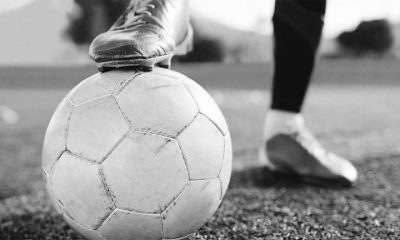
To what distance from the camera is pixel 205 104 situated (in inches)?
59.9

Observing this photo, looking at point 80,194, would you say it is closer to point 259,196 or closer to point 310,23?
point 259,196

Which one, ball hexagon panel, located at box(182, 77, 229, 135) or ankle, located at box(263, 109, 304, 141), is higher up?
ball hexagon panel, located at box(182, 77, 229, 135)

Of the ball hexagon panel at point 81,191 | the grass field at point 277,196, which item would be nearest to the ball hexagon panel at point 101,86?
the ball hexagon panel at point 81,191

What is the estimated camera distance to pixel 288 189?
2332 millimetres

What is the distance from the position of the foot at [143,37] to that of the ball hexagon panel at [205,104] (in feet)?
0.41

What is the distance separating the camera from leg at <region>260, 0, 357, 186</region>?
240 cm

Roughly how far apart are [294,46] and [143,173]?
4.48 feet

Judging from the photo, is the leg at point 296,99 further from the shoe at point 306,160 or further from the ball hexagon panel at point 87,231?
the ball hexagon panel at point 87,231

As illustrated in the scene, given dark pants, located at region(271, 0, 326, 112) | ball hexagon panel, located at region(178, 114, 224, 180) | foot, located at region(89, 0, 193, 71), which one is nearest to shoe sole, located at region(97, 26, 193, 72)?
foot, located at region(89, 0, 193, 71)

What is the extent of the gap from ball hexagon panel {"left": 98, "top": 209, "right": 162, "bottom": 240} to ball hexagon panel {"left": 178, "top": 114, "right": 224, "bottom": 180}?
0.53 feet

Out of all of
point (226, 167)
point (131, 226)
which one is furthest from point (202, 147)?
point (131, 226)

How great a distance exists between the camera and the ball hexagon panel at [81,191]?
1363mm

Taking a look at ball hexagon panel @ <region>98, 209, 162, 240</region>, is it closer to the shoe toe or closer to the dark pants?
the shoe toe

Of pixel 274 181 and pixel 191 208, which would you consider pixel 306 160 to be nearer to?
pixel 274 181
